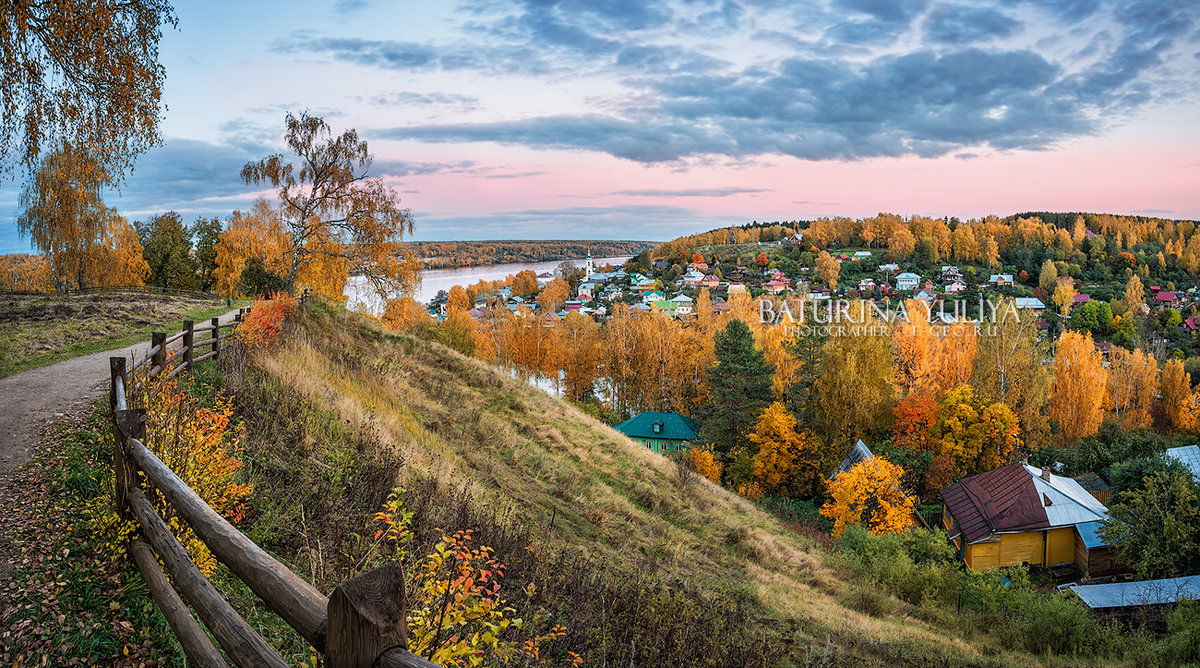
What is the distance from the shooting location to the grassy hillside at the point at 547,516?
19.7 ft

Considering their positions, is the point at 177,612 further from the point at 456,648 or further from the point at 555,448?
the point at 555,448

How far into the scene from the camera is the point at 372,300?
25.2 m

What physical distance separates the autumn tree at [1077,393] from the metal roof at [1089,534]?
2093cm

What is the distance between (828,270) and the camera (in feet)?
374

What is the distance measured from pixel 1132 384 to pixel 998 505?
35961mm

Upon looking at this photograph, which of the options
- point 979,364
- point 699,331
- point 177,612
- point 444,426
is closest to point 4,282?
point 699,331

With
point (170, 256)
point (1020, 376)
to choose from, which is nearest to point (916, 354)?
point (1020, 376)

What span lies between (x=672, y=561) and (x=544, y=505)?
2308 millimetres

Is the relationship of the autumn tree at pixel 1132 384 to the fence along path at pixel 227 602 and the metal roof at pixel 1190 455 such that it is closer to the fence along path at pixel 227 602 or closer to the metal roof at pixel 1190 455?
the metal roof at pixel 1190 455

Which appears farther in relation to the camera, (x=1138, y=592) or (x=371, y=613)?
(x=1138, y=592)

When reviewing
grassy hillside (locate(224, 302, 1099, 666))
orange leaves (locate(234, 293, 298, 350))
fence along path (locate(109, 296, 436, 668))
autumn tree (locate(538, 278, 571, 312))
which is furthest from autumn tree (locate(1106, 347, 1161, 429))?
fence along path (locate(109, 296, 436, 668))

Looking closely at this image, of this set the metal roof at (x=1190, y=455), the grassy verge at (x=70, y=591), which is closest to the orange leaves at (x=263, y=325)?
the grassy verge at (x=70, y=591)

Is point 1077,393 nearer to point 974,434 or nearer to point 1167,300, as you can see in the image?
point 974,434

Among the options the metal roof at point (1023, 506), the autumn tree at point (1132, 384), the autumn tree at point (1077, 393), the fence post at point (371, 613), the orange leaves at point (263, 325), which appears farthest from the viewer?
the autumn tree at point (1132, 384)
